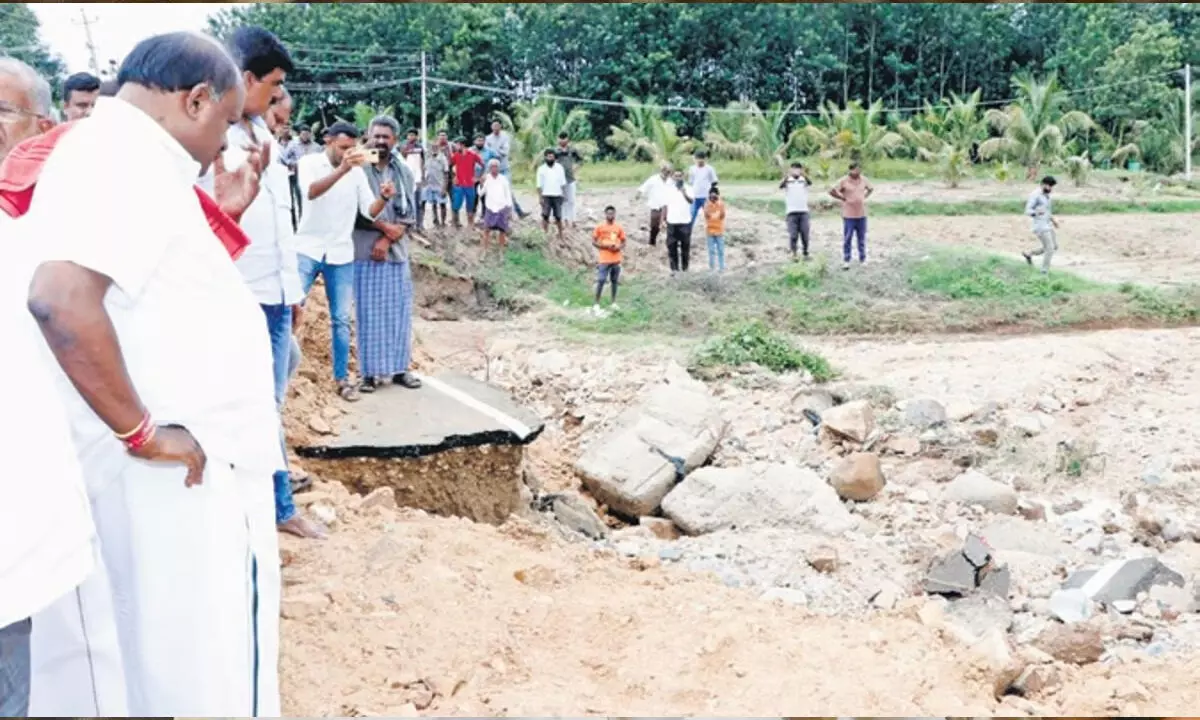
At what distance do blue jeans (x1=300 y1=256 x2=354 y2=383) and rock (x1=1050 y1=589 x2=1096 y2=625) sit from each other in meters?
3.63

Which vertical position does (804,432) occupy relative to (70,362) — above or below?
below

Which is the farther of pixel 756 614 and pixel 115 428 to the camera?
pixel 756 614

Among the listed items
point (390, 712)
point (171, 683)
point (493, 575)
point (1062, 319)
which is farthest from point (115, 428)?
point (1062, 319)

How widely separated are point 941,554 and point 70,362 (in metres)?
4.83

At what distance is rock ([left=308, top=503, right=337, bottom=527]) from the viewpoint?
14.0 ft

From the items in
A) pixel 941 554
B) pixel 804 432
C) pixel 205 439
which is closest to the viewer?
pixel 205 439

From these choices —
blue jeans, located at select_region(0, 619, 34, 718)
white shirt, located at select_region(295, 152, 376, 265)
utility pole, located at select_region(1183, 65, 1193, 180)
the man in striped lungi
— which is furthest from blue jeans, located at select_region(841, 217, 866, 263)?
utility pole, located at select_region(1183, 65, 1193, 180)

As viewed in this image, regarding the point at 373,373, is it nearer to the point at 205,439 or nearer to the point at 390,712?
the point at 390,712

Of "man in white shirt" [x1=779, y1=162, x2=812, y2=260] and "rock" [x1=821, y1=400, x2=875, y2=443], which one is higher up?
"man in white shirt" [x1=779, y1=162, x2=812, y2=260]

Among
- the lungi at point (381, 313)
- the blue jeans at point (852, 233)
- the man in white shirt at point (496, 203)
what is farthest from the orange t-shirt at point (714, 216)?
the lungi at point (381, 313)

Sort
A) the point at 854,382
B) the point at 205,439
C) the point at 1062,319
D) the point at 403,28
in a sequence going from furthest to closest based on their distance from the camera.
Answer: the point at 403,28 < the point at 1062,319 < the point at 854,382 < the point at 205,439

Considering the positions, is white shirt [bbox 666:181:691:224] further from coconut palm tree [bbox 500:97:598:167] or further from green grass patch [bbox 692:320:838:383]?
coconut palm tree [bbox 500:97:598:167]

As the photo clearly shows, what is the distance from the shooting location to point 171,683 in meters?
2.16

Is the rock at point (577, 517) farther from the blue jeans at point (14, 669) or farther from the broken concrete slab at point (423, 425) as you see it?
the blue jeans at point (14, 669)
